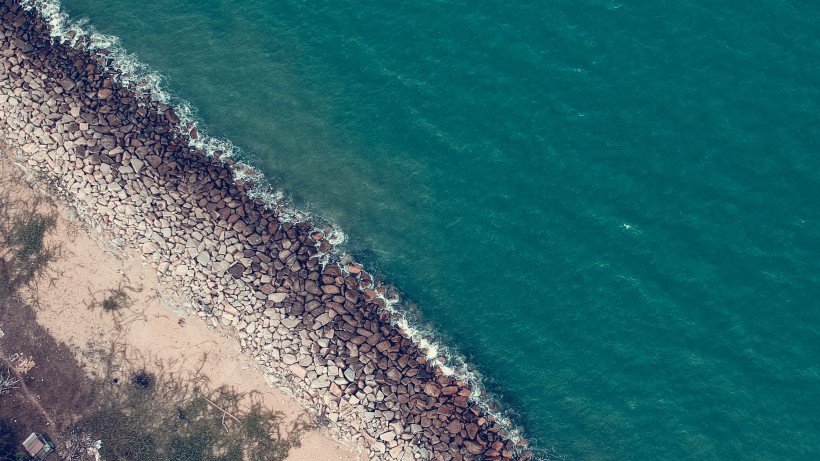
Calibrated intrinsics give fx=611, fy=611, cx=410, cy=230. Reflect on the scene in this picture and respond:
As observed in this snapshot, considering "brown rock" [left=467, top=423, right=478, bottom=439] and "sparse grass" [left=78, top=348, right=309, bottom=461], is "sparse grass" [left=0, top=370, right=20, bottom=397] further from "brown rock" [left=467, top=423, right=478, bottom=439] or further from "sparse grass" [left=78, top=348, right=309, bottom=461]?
"brown rock" [left=467, top=423, right=478, bottom=439]

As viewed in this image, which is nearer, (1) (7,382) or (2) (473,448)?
(1) (7,382)

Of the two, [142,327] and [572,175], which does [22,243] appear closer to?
[142,327]

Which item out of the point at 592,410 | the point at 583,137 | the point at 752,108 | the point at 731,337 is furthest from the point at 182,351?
the point at 752,108

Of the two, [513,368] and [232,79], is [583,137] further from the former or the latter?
[232,79]

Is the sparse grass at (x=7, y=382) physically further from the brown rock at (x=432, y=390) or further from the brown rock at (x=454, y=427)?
the brown rock at (x=454, y=427)

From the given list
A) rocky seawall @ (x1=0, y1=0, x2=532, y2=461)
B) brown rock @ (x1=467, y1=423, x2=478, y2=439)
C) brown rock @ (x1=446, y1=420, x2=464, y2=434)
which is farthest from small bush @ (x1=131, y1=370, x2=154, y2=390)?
brown rock @ (x1=467, y1=423, x2=478, y2=439)

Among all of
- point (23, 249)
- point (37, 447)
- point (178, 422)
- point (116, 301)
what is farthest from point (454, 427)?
point (23, 249)
